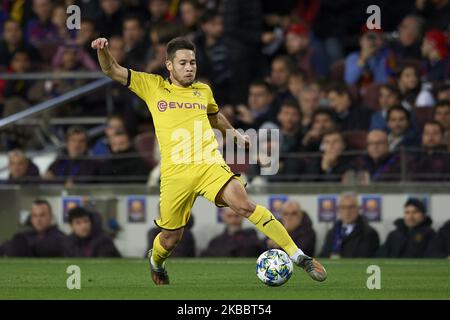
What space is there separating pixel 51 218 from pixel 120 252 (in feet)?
3.53

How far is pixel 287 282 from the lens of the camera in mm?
12391

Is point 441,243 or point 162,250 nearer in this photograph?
point 162,250

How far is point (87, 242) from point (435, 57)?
5.77 metres

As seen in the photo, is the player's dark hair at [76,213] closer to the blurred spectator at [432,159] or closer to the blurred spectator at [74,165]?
the blurred spectator at [74,165]

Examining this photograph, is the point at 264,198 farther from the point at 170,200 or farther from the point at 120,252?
the point at 170,200

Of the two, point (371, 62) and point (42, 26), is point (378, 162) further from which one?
point (42, 26)

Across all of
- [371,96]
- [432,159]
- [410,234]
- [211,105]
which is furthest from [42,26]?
[211,105]

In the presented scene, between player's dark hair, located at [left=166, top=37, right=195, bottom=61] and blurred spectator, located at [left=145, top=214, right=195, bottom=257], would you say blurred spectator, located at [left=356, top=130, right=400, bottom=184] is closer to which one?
blurred spectator, located at [left=145, top=214, right=195, bottom=257]

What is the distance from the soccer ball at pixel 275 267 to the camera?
1157cm

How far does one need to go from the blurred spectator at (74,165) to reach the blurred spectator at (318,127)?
3125 millimetres

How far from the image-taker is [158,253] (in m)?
12.1

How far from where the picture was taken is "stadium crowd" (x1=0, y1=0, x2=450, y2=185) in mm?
17719

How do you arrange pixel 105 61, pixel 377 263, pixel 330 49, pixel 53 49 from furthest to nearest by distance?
pixel 53 49, pixel 330 49, pixel 377 263, pixel 105 61

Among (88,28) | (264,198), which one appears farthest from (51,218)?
(88,28)
